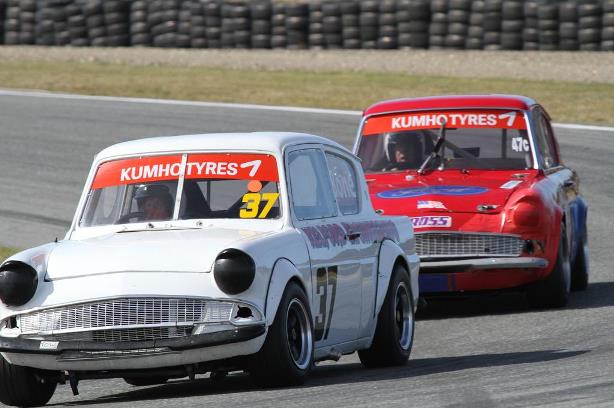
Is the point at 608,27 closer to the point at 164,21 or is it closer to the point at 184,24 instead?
the point at 184,24

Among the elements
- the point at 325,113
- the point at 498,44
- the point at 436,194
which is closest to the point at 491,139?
the point at 436,194

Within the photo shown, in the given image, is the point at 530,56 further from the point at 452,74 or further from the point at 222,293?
the point at 222,293

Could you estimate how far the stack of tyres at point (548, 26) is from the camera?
79.6 ft

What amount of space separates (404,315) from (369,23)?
1876cm

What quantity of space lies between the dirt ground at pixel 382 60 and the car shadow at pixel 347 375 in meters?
17.4

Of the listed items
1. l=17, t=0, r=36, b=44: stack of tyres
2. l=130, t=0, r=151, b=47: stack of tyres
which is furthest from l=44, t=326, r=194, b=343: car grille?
l=17, t=0, r=36, b=44: stack of tyres

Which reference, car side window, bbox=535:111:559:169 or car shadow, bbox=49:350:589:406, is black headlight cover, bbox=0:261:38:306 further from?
car side window, bbox=535:111:559:169

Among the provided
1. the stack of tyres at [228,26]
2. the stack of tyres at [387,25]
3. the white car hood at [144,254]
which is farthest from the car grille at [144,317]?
the stack of tyres at [228,26]

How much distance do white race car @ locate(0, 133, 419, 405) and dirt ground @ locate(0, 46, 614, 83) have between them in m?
17.7

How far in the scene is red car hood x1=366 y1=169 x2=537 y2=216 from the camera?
10.0 m

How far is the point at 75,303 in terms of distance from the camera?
247 inches

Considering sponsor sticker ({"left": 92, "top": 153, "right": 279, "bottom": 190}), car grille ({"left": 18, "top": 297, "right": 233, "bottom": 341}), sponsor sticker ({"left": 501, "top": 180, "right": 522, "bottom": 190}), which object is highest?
sponsor sticker ({"left": 92, "top": 153, "right": 279, "bottom": 190})

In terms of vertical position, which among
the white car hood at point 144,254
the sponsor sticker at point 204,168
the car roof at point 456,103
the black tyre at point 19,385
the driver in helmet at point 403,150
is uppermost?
the sponsor sticker at point 204,168

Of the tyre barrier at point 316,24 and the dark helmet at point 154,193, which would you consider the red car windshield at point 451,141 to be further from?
the tyre barrier at point 316,24
